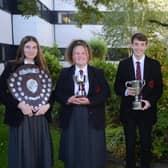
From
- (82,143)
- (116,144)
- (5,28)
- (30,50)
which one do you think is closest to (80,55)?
(30,50)

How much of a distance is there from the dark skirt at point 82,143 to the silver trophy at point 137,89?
1.74ft

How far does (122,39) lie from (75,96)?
23.5 m

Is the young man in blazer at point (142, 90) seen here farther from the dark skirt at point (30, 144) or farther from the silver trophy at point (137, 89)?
the dark skirt at point (30, 144)

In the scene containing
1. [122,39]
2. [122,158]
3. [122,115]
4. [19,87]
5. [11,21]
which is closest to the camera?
[19,87]

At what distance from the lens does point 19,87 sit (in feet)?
14.3

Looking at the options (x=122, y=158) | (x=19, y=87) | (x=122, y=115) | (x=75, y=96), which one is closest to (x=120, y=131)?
(x=122, y=158)

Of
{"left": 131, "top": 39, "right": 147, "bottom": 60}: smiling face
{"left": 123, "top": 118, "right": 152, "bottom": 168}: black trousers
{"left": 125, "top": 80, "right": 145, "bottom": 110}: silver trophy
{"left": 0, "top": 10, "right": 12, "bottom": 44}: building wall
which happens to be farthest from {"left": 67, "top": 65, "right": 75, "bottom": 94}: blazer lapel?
{"left": 0, "top": 10, "right": 12, "bottom": 44}: building wall

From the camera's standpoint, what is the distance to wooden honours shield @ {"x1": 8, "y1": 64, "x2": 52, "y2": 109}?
4.34 meters

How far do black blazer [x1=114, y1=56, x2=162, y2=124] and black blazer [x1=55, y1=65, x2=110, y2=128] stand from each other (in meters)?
0.38

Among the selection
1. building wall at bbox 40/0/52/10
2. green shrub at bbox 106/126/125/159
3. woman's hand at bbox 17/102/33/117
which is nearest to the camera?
woman's hand at bbox 17/102/33/117

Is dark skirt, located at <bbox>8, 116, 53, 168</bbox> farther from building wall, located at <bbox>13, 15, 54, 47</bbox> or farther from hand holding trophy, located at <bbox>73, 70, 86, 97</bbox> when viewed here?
building wall, located at <bbox>13, 15, 54, 47</bbox>

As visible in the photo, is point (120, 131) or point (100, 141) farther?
point (120, 131)

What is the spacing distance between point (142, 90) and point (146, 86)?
0.09m

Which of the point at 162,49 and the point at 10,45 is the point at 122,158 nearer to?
the point at 162,49
